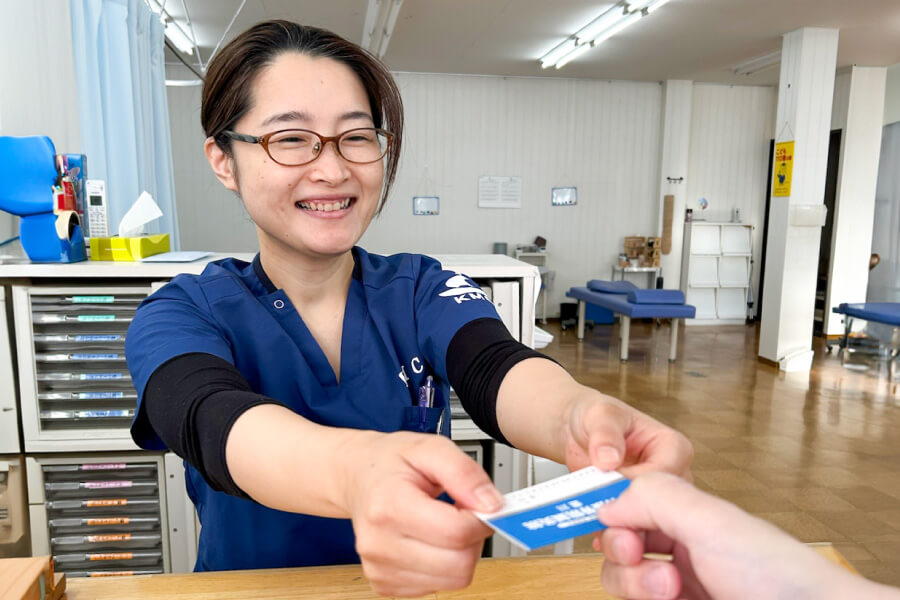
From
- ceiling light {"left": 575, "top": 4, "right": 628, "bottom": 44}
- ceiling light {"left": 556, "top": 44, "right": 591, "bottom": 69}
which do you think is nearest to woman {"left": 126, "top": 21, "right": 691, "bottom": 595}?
ceiling light {"left": 575, "top": 4, "right": 628, "bottom": 44}

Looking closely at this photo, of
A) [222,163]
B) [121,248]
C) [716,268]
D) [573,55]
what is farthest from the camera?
[716,268]

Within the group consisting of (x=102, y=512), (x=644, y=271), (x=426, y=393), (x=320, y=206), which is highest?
(x=320, y=206)

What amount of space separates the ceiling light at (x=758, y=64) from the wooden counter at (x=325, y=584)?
6.73 m

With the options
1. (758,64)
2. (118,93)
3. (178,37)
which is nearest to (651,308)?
(758,64)

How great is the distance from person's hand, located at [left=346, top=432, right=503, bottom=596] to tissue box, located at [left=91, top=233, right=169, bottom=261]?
160 cm

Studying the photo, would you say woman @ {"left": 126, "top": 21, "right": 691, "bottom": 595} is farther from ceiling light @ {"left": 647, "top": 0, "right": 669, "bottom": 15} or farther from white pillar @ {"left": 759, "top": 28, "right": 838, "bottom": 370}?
white pillar @ {"left": 759, "top": 28, "right": 838, "bottom": 370}

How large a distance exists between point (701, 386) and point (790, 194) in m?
1.99

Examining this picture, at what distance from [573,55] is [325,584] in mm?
6507

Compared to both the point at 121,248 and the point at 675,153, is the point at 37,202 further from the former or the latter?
the point at 675,153

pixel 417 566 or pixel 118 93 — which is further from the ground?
pixel 118 93

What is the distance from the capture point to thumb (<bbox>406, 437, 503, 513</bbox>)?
18.5 inches

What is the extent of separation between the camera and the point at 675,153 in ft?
25.2

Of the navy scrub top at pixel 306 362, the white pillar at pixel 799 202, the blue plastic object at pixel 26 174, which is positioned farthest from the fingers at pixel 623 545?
the white pillar at pixel 799 202

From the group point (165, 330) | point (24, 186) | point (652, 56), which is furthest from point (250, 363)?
point (652, 56)
